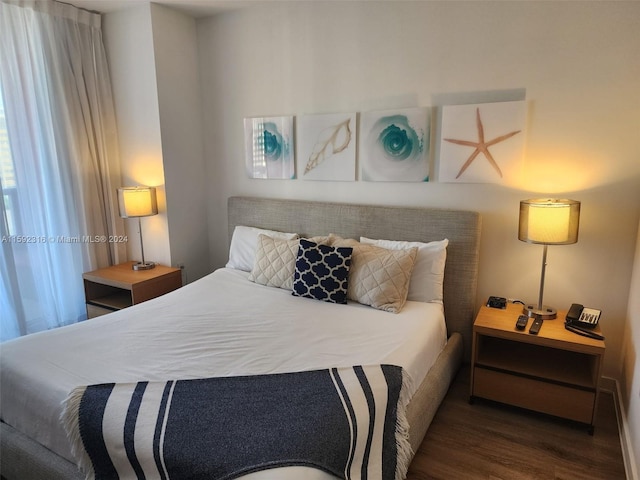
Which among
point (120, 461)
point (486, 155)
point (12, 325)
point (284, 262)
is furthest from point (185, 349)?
point (486, 155)

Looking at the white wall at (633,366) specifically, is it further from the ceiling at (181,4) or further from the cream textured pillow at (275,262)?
the ceiling at (181,4)

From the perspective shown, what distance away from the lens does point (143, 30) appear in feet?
10.2

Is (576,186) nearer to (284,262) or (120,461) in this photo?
(284,262)

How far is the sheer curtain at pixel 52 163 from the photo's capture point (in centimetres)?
286

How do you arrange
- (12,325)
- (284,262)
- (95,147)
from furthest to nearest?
(95,147)
(12,325)
(284,262)

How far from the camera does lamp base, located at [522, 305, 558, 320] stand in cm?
232

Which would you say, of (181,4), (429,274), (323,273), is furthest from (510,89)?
(181,4)

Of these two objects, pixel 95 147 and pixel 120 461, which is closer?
pixel 120 461

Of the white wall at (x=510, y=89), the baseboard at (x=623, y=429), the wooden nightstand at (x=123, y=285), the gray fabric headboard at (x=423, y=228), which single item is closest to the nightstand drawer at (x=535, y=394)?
the baseboard at (x=623, y=429)

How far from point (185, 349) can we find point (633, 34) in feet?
9.08

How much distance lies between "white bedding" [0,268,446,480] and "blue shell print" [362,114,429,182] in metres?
0.91

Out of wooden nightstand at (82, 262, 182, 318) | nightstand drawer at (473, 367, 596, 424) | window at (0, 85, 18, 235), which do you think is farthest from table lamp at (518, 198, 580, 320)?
window at (0, 85, 18, 235)

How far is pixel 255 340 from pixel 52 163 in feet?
7.42

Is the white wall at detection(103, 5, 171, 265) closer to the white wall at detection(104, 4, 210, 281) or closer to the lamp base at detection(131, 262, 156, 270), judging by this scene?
the white wall at detection(104, 4, 210, 281)
